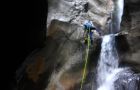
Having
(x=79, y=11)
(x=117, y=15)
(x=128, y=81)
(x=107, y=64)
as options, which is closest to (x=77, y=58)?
(x=107, y=64)

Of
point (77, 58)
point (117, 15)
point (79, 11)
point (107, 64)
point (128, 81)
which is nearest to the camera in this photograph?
point (128, 81)

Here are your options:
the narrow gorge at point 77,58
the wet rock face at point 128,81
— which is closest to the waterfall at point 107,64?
the narrow gorge at point 77,58

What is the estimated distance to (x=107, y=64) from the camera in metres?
12.6

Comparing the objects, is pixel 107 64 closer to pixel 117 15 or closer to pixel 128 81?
pixel 128 81

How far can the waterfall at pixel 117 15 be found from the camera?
46.2ft

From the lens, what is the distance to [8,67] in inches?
441

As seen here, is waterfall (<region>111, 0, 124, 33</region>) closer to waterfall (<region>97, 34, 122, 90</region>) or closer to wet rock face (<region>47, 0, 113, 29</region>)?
wet rock face (<region>47, 0, 113, 29</region>)

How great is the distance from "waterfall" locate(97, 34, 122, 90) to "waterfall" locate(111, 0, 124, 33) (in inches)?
50.6

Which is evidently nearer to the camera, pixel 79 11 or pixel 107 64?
pixel 107 64

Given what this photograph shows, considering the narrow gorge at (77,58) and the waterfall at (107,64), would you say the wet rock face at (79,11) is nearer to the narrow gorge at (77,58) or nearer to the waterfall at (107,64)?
the narrow gorge at (77,58)

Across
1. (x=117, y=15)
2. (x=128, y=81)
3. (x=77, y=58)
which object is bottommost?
(x=128, y=81)

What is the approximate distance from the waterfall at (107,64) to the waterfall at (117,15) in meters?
1.28

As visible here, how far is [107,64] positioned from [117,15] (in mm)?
3282

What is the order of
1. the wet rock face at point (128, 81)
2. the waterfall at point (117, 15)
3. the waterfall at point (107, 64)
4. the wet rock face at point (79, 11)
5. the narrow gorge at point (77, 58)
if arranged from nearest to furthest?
the wet rock face at point (128, 81)
the narrow gorge at point (77, 58)
the waterfall at point (107, 64)
the wet rock face at point (79, 11)
the waterfall at point (117, 15)
